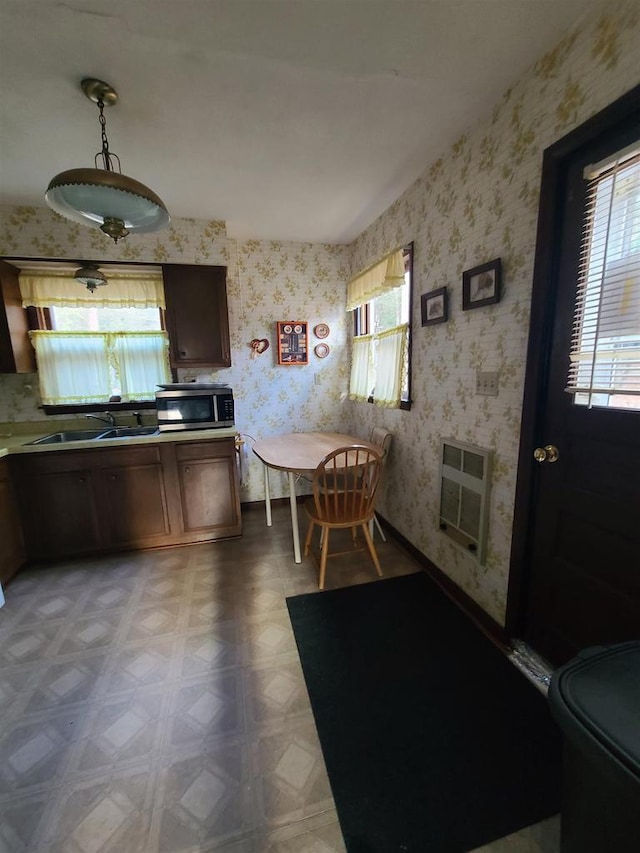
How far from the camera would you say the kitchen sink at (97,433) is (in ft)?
8.73

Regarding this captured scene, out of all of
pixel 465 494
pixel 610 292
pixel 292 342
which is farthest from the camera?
pixel 292 342

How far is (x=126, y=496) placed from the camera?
100 inches

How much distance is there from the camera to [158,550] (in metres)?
2.66

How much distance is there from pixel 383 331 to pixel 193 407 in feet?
5.40

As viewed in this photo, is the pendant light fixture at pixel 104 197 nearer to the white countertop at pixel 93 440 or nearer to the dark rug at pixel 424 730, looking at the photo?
the white countertop at pixel 93 440

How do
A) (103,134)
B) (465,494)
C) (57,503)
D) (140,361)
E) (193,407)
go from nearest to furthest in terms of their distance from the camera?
(103,134) → (465,494) → (57,503) → (193,407) → (140,361)

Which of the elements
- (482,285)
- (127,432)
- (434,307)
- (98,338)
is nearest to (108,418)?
(127,432)

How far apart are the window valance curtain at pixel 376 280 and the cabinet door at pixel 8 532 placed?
9.61ft

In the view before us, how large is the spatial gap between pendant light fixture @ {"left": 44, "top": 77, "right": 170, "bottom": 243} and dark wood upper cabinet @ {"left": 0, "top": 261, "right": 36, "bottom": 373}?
1.58m

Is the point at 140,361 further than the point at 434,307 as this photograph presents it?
Yes

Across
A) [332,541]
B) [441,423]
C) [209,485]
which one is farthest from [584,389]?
[209,485]

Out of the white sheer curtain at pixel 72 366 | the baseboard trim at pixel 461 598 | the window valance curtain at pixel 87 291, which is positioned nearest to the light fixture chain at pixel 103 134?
the window valance curtain at pixel 87 291

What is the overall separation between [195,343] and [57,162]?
4.22 feet

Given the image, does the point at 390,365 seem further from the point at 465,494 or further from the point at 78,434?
the point at 78,434
